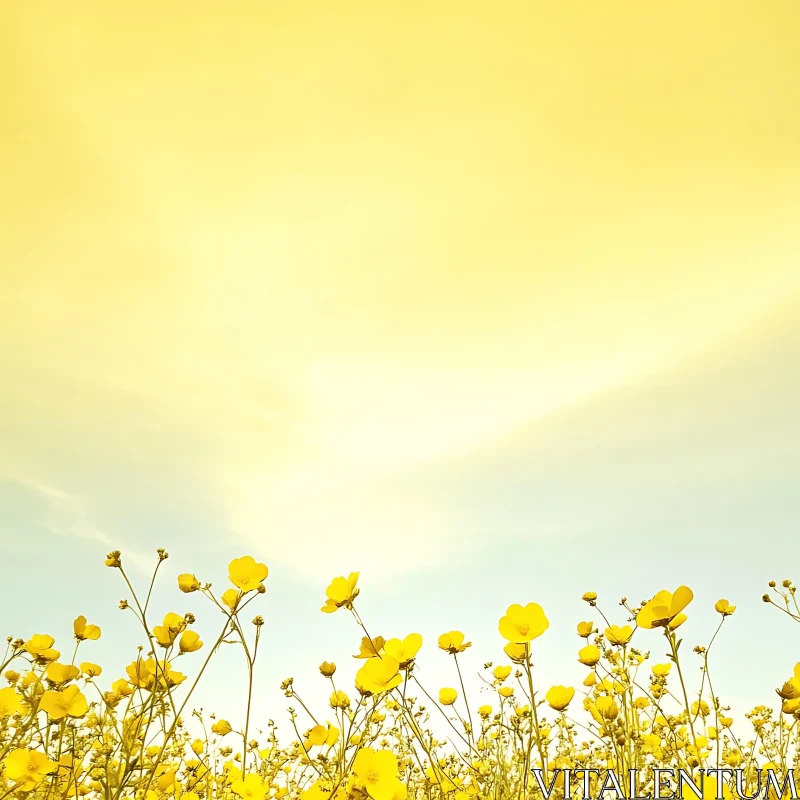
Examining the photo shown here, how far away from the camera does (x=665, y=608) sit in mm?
1730

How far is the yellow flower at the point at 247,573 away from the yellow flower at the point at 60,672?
73cm

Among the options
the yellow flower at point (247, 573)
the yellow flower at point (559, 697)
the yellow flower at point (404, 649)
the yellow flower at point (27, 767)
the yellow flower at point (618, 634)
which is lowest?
the yellow flower at point (27, 767)

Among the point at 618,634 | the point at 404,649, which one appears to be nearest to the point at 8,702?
the point at 404,649

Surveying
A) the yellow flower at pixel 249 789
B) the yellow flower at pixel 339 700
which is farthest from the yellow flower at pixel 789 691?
the yellow flower at pixel 249 789

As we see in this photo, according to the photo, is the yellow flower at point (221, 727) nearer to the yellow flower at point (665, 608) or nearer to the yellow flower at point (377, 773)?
the yellow flower at point (377, 773)

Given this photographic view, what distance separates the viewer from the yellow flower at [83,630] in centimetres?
237

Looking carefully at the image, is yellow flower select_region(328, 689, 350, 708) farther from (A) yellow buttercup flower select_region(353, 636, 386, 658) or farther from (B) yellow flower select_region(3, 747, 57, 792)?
(B) yellow flower select_region(3, 747, 57, 792)

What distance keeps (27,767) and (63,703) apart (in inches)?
8.2

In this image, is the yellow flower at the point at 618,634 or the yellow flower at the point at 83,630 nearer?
the yellow flower at the point at 83,630

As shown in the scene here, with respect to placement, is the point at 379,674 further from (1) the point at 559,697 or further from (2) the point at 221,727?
(2) the point at 221,727

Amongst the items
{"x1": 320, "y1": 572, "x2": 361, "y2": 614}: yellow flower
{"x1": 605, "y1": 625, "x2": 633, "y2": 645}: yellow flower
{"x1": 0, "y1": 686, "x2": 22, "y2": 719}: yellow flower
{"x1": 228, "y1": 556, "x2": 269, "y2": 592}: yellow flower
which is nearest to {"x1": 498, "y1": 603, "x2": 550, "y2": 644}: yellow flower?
{"x1": 320, "y1": 572, "x2": 361, "y2": 614}: yellow flower

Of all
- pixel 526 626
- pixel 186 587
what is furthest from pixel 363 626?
pixel 186 587

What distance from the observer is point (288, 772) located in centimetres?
381

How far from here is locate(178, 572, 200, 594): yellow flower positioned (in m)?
2.03
